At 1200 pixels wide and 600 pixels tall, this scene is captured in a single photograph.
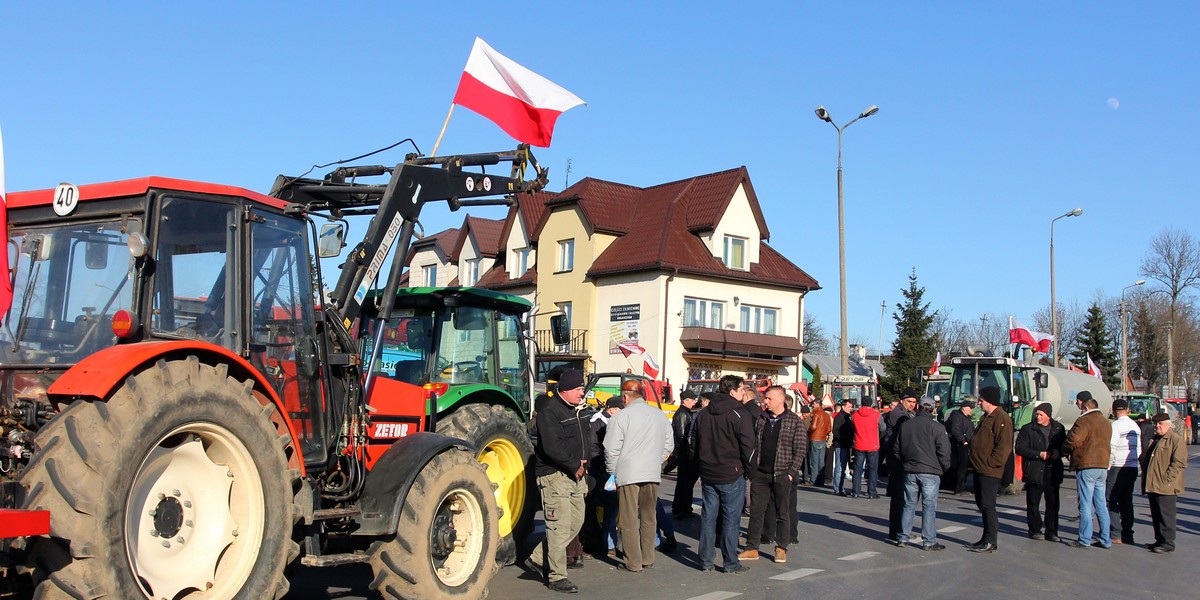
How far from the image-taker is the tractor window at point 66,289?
18.6ft

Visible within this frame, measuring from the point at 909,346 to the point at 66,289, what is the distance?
174 feet

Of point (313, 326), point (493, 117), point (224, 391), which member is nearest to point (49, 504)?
point (224, 391)

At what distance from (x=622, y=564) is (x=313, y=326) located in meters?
4.83

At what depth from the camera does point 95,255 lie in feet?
19.2

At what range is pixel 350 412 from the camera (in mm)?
7273

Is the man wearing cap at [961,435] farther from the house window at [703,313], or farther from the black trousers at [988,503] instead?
the house window at [703,313]

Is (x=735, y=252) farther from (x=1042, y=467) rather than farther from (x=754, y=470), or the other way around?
(x=754, y=470)

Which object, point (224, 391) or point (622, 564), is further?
point (622, 564)

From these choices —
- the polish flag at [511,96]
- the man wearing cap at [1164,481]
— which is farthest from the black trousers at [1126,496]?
the polish flag at [511,96]

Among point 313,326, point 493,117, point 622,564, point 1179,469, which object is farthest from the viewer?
point 1179,469

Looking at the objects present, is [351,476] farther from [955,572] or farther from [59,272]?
[955,572]

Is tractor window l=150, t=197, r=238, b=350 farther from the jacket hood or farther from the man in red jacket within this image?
the man in red jacket

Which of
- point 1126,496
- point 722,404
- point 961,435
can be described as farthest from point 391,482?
point 961,435

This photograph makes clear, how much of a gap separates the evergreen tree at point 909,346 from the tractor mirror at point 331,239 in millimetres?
48742
